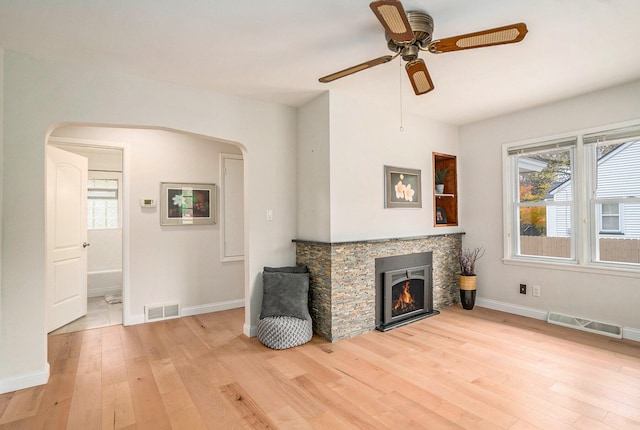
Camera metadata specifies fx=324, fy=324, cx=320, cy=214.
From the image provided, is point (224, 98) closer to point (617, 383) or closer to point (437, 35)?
point (437, 35)

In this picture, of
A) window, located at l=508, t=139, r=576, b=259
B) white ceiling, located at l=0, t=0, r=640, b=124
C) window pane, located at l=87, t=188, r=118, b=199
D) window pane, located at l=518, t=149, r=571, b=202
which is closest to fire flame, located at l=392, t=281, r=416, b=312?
window, located at l=508, t=139, r=576, b=259

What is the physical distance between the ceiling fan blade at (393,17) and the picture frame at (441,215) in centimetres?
324

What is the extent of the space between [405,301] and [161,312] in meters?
3.06

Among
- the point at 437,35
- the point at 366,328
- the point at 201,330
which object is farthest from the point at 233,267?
the point at 437,35

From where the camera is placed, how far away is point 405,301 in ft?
13.2

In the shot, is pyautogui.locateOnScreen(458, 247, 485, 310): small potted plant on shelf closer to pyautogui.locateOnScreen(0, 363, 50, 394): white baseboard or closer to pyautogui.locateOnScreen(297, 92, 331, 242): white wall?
pyautogui.locateOnScreen(297, 92, 331, 242): white wall

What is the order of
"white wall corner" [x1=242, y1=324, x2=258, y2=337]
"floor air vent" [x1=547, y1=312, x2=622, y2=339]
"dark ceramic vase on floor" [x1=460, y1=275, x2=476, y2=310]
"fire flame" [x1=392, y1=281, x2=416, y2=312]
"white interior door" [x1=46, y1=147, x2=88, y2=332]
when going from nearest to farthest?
"floor air vent" [x1=547, y1=312, x2=622, y2=339], "white wall corner" [x1=242, y1=324, x2=258, y2=337], "white interior door" [x1=46, y1=147, x2=88, y2=332], "fire flame" [x1=392, y1=281, x2=416, y2=312], "dark ceramic vase on floor" [x1=460, y1=275, x2=476, y2=310]

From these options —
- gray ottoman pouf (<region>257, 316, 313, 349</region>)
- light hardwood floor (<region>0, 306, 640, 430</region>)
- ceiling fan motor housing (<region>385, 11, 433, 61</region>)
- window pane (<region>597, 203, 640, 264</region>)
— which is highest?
ceiling fan motor housing (<region>385, 11, 433, 61</region>)

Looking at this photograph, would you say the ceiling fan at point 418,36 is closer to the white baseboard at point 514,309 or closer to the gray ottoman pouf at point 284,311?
the gray ottoman pouf at point 284,311

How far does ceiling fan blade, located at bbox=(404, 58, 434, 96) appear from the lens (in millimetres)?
2250

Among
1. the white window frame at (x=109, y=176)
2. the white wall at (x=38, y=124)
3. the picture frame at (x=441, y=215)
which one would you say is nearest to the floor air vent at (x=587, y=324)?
the picture frame at (x=441, y=215)

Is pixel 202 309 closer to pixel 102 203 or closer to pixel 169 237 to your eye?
pixel 169 237

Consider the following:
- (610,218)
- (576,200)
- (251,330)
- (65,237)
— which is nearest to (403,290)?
(251,330)

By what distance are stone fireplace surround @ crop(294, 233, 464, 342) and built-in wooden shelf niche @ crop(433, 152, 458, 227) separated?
1.17 metres
